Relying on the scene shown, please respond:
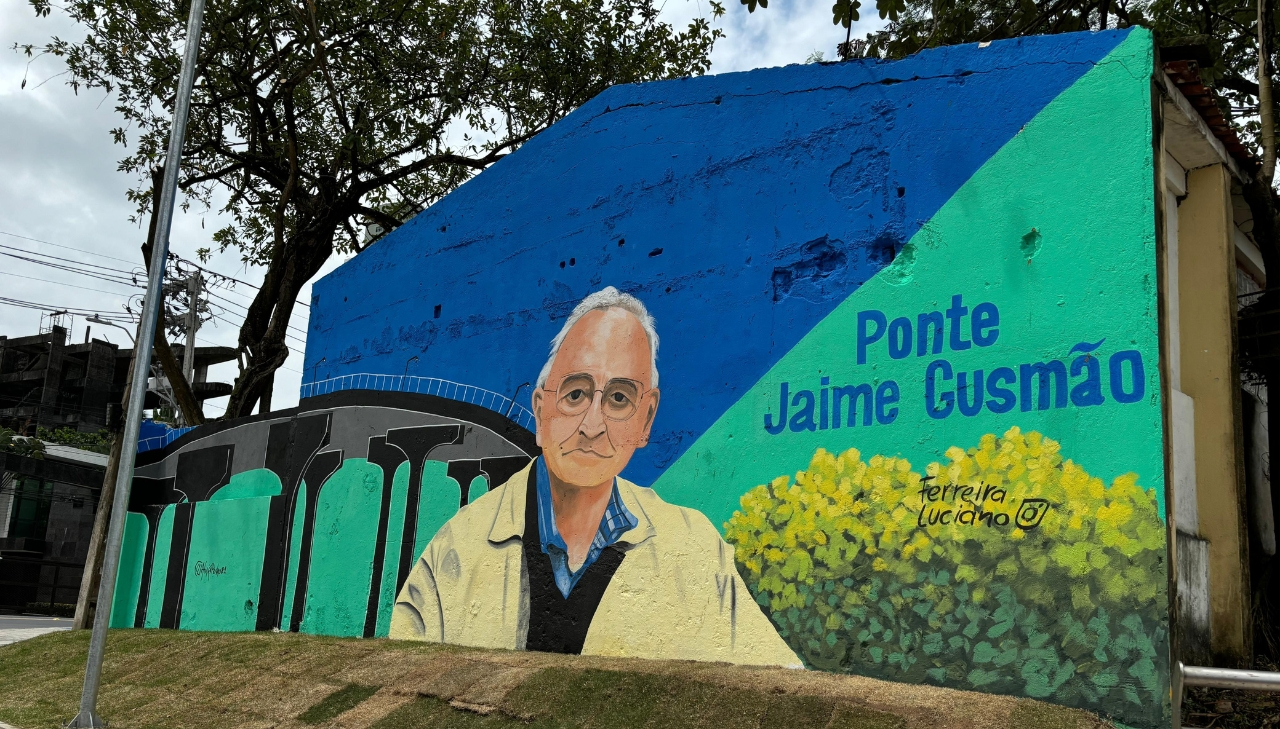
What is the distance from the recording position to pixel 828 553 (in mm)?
6793

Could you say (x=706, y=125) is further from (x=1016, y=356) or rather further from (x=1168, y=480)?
(x=1168, y=480)

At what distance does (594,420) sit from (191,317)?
72.6 feet

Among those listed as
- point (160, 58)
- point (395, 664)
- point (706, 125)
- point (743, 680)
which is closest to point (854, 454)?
point (743, 680)

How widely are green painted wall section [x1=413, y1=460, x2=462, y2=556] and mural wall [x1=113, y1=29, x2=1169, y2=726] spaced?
30 millimetres

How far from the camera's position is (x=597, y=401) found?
852 centimetres

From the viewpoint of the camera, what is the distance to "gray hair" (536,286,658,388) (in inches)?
325

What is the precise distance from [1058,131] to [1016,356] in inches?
56.6

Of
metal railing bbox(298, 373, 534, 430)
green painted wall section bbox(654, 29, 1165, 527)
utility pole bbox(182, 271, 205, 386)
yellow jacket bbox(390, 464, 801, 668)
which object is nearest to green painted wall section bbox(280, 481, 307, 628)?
metal railing bbox(298, 373, 534, 430)

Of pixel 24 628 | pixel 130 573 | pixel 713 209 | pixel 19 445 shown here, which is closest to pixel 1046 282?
pixel 713 209

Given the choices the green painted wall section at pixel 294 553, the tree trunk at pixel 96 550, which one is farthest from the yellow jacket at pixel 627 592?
the tree trunk at pixel 96 550

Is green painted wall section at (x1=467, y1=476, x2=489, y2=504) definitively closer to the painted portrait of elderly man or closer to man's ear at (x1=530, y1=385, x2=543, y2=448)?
the painted portrait of elderly man

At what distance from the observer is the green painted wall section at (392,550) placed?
9.85m

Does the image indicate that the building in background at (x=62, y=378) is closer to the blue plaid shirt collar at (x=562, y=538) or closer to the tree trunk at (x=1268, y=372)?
the blue plaid shirt collar at (x=562, y=538)

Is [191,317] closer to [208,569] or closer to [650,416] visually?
[208,569]
